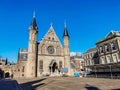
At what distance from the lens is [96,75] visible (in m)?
40.5

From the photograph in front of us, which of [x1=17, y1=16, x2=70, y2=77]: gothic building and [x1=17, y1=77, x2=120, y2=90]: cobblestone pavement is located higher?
[x1=17, y1=16, x2=70, y2=77]: gothic building

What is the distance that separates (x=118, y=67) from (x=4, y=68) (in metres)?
56.1

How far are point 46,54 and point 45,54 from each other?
0.42m

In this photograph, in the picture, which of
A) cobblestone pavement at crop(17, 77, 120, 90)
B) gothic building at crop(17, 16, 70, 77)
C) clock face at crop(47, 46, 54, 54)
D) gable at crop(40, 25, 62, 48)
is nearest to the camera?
cobblestone pavement at crop(17, 77, 120, 90)

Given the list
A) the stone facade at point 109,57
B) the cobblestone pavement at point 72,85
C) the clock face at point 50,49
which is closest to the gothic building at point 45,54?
the clock face at point 50,49

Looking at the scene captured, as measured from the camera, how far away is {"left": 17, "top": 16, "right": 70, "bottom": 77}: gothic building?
4402 centimetres

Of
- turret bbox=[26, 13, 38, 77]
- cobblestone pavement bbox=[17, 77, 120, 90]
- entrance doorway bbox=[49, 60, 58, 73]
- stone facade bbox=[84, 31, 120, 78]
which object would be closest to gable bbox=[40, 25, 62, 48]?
turret bbox=[26, 13, 38, 77]

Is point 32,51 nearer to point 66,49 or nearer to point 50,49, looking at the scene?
point 50,49

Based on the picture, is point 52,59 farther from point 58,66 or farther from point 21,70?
point 21,70

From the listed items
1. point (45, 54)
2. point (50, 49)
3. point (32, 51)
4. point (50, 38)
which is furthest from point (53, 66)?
point (50, 38)

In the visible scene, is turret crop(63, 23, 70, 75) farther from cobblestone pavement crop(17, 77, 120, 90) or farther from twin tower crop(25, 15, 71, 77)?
cobblestone pavement crop(17, 77, 120, 90)

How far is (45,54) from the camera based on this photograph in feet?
156

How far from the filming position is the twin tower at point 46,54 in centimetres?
4404

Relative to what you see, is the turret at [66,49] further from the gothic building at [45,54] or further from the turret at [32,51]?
the turret at [32,51]
